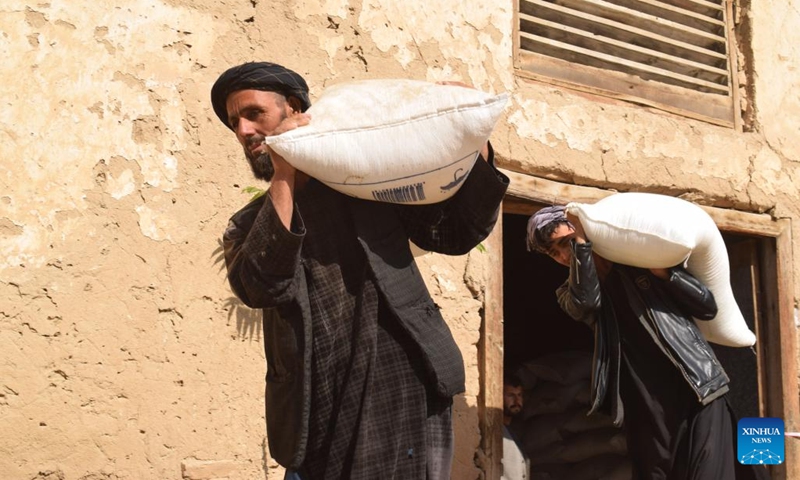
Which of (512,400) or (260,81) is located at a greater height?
(260,81)

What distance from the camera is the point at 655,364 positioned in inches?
141

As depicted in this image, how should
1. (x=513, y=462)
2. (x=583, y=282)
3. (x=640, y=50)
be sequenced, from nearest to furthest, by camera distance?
1. (x=583, y=282)
2. (x=513, y=462)
3. (x=640, y=50)

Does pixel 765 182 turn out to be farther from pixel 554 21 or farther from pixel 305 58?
pixel 305 58

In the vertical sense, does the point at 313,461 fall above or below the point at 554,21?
below

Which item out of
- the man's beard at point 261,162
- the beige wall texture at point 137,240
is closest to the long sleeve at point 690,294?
the beige wall texture at point 137,240

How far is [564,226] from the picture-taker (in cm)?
367

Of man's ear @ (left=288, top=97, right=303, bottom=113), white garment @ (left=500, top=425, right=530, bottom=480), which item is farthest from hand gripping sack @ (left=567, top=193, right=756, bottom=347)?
man's ear @ (left=288, top=97, right=303, bottom=113)

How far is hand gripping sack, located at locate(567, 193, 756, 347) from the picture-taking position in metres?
3.51

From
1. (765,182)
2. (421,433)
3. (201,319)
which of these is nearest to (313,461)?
(421,433)

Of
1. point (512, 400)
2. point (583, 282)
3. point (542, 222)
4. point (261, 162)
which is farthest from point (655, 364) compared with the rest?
point (261, 162)

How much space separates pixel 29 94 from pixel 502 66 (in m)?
2.16

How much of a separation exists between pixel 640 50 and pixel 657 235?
1.99 meters

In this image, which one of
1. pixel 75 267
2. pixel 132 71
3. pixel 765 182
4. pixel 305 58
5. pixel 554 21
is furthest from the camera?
pixel 765 182

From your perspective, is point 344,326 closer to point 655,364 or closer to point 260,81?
point 260,81
